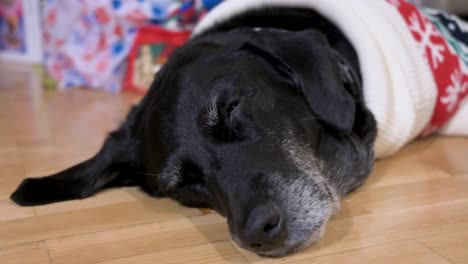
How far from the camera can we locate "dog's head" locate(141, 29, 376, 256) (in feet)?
4.55

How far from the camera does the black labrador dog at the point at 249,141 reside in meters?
1.40

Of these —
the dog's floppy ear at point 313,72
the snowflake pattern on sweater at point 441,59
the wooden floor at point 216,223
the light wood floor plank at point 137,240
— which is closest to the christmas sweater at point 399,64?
the snowflake pattern on sweater at point 441,59

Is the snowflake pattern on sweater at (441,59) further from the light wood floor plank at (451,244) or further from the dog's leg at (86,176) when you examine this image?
the dog's leg at (86,176)

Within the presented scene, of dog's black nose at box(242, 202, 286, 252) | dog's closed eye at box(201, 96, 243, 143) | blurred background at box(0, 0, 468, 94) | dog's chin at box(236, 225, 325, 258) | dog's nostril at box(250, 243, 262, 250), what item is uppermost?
dog's closed eye at box(201, 96, 243, 143)

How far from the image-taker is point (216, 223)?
1626mm

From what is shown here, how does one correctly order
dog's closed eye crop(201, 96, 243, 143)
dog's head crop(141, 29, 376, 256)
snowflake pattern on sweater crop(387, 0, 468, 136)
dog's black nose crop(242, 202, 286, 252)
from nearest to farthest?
dog's black nose crop(242, 202, 286, 252)
dog's head crop(141, 29, 376, 256)
dog's closed eye crop(201, 96, 243, 143)
snowflake pattern on sweater crop(387, 0, 468, 136)

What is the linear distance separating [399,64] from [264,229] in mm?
1031

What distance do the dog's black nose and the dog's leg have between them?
24.7 inches

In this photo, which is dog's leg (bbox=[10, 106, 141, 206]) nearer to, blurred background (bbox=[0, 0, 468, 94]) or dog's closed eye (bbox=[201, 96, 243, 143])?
dog's closed eye (bbox=[201, 96, 243, 143])

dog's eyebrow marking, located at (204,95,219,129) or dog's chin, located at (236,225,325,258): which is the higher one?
dog's eyebrow marking, located at (204,95,219,129)

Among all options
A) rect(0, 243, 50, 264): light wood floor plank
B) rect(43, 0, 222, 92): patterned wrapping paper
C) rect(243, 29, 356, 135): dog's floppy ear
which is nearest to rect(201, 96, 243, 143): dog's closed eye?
rect(243, 29, 356, 135): dog's floppy ear

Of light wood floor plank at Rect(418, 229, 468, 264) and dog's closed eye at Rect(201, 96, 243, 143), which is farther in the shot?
dog's closed eye at Rect(201, 96, 243, 143)

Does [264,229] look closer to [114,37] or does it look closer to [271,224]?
[271,224]

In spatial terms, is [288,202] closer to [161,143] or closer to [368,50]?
[161,143]
